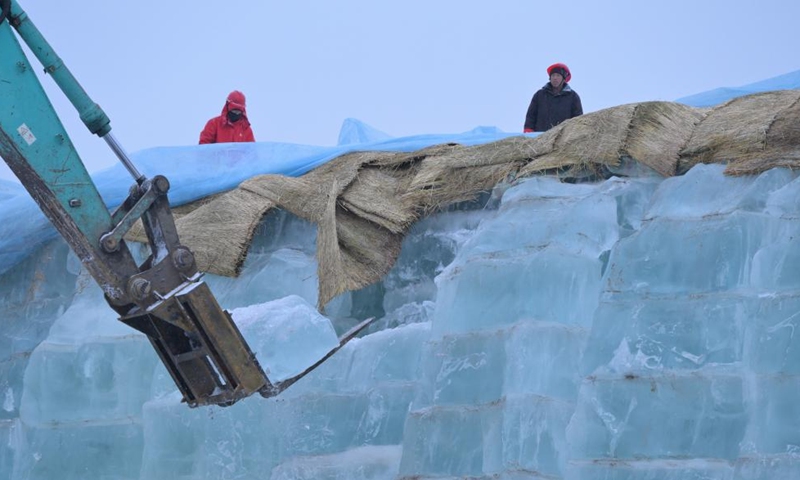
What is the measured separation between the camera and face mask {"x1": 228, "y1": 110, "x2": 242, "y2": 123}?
9766 millimetres

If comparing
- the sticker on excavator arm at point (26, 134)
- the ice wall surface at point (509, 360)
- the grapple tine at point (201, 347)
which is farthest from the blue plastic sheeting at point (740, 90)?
the sticker on excavator arm at point (26, 134)

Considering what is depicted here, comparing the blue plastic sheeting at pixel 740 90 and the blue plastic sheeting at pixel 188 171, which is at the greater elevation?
the blue plastic sheeting at pixel 188 171

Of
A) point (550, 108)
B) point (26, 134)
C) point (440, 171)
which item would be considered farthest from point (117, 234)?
point (550, 108)

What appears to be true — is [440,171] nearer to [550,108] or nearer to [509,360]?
[509,360]

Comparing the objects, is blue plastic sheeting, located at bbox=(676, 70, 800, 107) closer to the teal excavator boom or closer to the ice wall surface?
the ice wall surface

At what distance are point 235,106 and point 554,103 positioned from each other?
2.32 meters

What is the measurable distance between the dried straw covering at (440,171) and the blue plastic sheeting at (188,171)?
0.45 ft

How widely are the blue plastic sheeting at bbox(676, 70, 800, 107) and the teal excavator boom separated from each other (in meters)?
3.67

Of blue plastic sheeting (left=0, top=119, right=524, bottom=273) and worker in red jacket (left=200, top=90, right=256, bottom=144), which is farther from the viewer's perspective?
worker in red jacket (left=200, top=90, right=256, bottom=144)

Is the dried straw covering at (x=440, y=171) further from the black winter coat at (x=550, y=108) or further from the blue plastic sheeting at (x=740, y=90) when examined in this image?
the black winter coat at (x=550, y=108)

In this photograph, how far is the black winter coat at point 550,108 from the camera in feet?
30.6

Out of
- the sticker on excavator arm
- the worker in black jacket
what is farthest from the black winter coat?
the sticker on excavator arm

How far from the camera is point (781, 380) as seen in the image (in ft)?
18.5

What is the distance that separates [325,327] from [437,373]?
0.60 m
